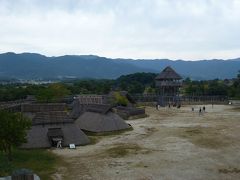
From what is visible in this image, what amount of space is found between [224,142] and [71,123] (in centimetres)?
1669

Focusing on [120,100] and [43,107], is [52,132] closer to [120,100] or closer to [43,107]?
[43,107]

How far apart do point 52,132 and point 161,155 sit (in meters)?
12.2

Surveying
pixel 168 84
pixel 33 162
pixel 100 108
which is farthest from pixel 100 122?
pixel 168 84

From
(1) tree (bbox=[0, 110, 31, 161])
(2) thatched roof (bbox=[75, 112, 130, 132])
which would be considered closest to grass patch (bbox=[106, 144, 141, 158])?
(1) tree (bbox=[0, 110, 31, 161])

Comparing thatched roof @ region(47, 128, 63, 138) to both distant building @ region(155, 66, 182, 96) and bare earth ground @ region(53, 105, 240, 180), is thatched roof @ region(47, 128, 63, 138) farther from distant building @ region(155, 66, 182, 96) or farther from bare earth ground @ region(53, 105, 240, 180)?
distant building @ region(155, 66, 182, 96)

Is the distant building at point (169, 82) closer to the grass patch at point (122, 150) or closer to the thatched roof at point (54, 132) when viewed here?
the grass patch at point (122, 150)

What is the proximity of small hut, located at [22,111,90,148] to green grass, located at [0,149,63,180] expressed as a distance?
2.30 meters

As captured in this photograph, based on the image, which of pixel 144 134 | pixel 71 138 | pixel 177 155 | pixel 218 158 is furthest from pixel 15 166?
pixel 144 134

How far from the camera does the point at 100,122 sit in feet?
162

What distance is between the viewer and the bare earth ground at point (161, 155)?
28484 mm

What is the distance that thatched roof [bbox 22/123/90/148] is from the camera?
3903 centimetres

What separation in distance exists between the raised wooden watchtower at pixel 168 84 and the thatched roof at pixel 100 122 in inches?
1537

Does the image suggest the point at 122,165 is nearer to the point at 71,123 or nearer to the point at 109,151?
the point at 109,151

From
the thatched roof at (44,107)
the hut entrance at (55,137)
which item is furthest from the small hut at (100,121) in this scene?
the hut entrance at (55,137)
